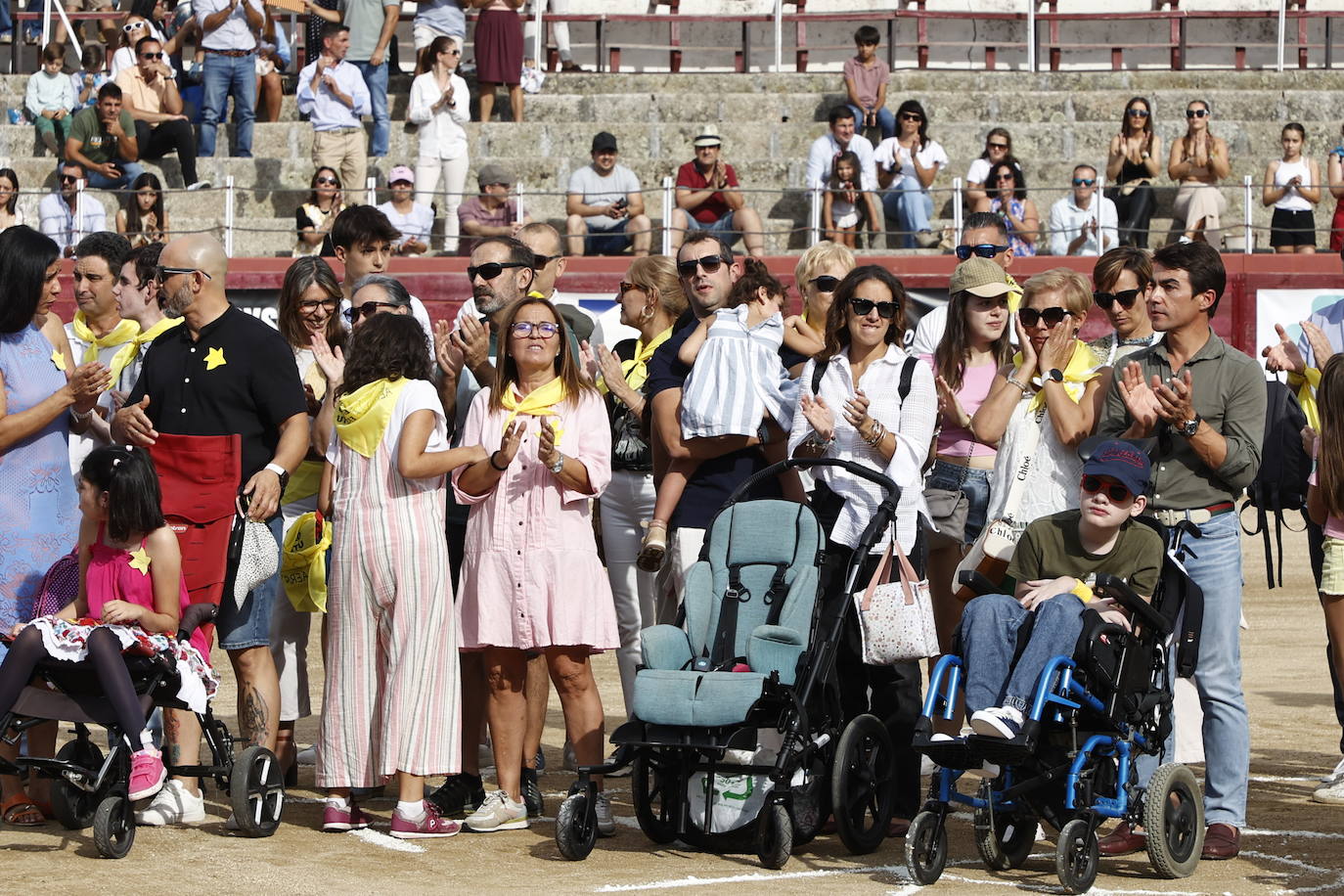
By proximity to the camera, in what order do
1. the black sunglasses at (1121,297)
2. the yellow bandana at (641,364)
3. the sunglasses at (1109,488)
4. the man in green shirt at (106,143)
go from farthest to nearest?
the man in green shirt at (106,143), the yellow bandana at (641,364), the black sunglasses at (1121,297), the sunglasses at (1109,488)

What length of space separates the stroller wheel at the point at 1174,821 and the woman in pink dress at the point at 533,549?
77.8 inches

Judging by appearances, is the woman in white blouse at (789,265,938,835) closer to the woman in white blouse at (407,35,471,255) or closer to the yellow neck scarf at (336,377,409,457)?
the yellow neck scarf at (336,377,409,457)

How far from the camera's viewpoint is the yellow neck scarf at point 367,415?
7.50 metres

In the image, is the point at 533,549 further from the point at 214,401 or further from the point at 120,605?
the point at 120,605

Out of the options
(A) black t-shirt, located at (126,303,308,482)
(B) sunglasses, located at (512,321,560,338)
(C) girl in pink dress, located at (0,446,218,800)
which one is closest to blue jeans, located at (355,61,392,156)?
(A) black t-shirt, located at (126,303,308,482)

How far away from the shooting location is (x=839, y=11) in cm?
2509

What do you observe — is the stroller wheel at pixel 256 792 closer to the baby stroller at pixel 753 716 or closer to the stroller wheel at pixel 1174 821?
the baby stroller at pixel 753 716

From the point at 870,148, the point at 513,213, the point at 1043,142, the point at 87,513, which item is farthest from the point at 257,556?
the point at 1043,142

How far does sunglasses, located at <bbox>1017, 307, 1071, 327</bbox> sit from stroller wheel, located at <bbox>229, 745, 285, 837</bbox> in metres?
3.17

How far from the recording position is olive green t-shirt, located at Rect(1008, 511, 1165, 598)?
690cm

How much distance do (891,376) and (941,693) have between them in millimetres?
1328

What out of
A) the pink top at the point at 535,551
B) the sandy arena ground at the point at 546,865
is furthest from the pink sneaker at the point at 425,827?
the pink top at the point at 535,551

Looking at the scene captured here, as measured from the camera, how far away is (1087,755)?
6590mm

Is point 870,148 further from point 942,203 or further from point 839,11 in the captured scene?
point 839,11
